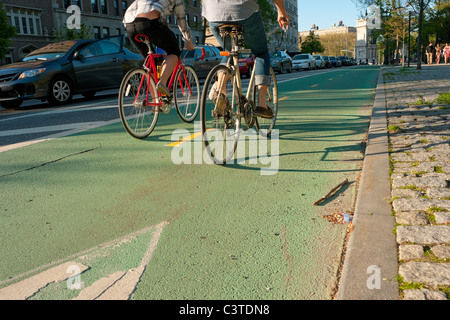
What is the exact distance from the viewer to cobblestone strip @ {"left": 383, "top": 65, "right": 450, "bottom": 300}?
2075mm

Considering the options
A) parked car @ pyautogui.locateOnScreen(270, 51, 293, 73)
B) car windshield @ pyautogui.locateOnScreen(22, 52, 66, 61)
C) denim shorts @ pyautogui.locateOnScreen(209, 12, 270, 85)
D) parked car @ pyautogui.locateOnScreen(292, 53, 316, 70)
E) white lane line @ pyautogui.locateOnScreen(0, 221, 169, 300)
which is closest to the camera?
white lane line @ pyautogui.locateOnScreen(0, 221, 169, 300)

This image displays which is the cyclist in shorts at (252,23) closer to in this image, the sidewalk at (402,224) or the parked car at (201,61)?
the sidewalk at (402,224)

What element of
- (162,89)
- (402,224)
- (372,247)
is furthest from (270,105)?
(372,247)

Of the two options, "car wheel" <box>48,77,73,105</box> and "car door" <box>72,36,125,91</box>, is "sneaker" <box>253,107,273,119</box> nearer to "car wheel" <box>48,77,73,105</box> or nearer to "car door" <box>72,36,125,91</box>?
"car wheel" <box>48,77,73,105</box>

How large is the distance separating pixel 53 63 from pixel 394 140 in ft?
30.5

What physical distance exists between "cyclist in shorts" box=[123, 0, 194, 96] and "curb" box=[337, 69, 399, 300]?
111 inches

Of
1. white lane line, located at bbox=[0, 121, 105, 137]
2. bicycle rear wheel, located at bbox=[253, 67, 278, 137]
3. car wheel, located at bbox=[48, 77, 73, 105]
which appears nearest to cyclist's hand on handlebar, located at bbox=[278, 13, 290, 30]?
bicycle rear wheel, located at bbox=[253, 67, 278, 137]

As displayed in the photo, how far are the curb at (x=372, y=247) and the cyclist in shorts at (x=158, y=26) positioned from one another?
9.27 feet

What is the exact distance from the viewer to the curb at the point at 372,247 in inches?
79.6
